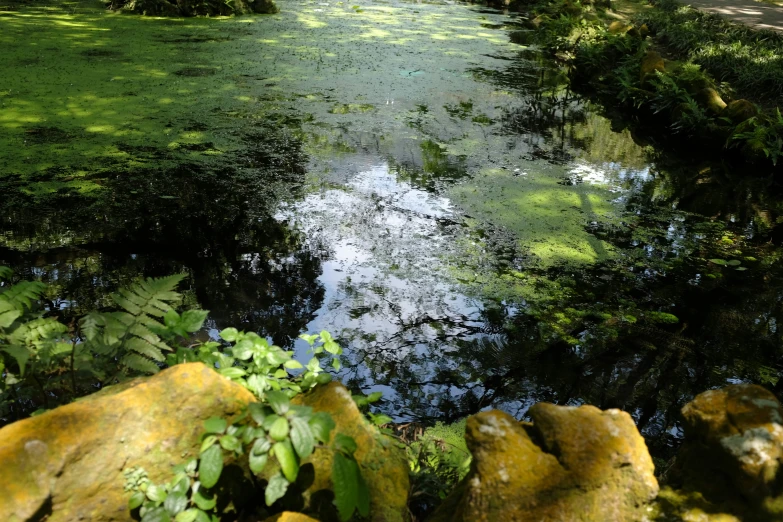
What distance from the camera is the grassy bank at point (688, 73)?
16.9 feet

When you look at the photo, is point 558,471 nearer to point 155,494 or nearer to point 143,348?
point 155,494

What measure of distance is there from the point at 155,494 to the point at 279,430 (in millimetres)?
267

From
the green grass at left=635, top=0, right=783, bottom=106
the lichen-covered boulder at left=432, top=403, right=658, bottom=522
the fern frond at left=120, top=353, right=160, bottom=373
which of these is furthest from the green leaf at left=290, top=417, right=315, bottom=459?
the green grass at left=635, top=0, right=783, bottom=106

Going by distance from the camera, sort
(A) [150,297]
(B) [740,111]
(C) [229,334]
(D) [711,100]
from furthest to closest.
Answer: (D) [711,100] < (B) [740,111] < (A) [150,297] < (C) [229,334]

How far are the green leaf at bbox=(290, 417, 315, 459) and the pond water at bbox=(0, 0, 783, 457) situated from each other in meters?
1.07

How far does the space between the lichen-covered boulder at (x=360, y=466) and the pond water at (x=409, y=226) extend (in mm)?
773

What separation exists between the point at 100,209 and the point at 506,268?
219 centimetres

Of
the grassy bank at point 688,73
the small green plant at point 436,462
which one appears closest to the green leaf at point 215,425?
the small green plant at point 436,462

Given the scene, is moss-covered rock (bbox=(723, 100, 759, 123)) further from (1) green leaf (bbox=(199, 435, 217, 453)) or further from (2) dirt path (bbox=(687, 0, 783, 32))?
(1) green leaf (bbox=(199, 435, 217, 453))

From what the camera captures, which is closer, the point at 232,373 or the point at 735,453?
the point at 735,453

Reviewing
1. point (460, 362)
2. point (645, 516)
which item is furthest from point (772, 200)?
point (645, 516)

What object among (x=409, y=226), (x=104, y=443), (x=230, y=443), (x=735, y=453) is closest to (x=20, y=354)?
(x=104, y=443)

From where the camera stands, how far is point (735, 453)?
3.85ft

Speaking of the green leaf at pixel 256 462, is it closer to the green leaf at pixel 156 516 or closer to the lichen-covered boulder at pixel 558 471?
the green leaf at pixel 156 516
